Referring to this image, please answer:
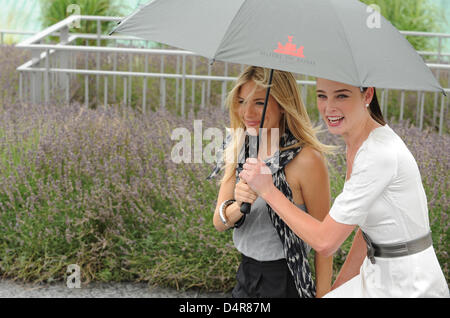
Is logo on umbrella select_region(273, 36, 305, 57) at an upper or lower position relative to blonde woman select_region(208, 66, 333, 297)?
upper

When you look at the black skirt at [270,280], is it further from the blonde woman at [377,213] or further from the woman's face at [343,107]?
the woman's face at [343,107]

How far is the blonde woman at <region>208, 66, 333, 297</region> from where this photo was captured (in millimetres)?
2482

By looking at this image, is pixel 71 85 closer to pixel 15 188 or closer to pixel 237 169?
pixel 15 188

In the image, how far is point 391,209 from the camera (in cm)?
213

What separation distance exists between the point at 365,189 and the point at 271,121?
0.59 m

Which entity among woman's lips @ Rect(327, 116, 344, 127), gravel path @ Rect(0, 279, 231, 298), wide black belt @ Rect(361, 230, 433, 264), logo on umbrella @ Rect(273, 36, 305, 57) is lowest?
gravel path @ Rect(0, 279, 231, 298)

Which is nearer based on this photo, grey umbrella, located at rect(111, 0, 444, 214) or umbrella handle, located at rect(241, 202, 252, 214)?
grey umbrella, located at rect(111, 0, 444, 214)

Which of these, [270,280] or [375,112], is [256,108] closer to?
[375,112]

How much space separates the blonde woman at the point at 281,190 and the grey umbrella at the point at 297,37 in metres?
0.28

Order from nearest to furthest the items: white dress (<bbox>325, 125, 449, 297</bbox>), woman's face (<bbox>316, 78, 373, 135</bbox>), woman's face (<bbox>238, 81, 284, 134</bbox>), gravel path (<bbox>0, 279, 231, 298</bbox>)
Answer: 1. white dress (<bbox>325, 125, 449, 297</bbox>)
2. woman's face (<bbox>316, 78, 373, 135</bbox>)
3. woman's face (<bbox>238, 81, 284, 134</bbox>)
4. gravel path (<bbox>0, 279, 231, 298</bbox>)

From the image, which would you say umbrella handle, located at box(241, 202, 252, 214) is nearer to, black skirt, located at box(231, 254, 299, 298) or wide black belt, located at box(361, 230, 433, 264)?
black skirt, located at box(231, 254, 299, 298)

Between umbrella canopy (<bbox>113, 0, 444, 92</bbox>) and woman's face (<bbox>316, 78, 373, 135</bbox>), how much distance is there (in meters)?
0.10

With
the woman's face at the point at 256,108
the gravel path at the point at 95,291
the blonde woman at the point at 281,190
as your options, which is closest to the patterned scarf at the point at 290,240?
the blonde woman at the point at 281,190

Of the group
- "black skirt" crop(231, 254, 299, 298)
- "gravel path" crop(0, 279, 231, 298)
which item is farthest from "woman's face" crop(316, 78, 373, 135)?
"gravel path" crop(0, 279, 231, 298)
